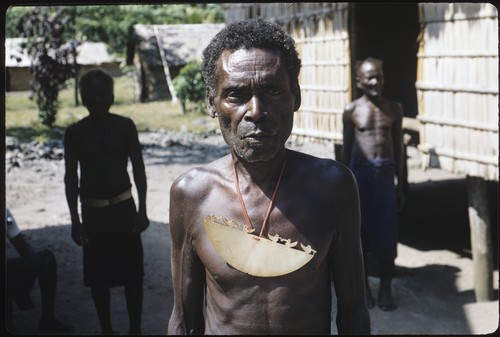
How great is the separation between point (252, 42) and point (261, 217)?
0.51 meters

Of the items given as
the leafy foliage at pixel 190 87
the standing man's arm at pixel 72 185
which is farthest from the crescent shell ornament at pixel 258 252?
the leafy foliage at pixel 190 87

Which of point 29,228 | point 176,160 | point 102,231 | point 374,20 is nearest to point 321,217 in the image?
point 102,231

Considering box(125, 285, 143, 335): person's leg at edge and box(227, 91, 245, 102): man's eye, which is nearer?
box(227, 91, 245, 102): man's eye

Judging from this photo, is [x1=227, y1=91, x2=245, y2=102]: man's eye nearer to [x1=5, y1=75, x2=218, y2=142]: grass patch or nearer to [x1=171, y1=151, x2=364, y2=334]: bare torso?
[x1=171, y1=151, x2=364, y2=334]: bare torso

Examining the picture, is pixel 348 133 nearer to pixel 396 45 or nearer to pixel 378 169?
pixel 378 169

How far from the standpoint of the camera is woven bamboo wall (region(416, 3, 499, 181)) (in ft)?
17.3

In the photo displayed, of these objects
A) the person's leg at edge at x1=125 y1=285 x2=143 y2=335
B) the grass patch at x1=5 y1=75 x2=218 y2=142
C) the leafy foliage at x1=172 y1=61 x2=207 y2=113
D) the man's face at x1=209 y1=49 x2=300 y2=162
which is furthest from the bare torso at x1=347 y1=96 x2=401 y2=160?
the leafy foliage at x1=172 y1=61 x2=207 y2=113

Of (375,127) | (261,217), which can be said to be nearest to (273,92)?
(261,217)

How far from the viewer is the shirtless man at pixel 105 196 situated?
471 centimetres

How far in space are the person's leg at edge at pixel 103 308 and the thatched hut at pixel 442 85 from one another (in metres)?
3.07

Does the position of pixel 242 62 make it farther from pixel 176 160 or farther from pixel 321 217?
pixel 176 160

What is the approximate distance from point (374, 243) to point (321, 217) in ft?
12.8

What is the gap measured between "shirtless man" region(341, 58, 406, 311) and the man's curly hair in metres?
3.74

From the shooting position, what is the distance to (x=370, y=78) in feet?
18.3
